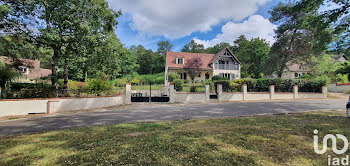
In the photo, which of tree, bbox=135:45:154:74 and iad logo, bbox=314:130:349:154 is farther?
tree, bbox=135:45:154:74

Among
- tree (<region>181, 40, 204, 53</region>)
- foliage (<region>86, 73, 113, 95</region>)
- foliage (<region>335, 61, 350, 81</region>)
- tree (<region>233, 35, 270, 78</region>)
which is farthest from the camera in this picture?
tree (<region>181, 40, 204, 53</region>)

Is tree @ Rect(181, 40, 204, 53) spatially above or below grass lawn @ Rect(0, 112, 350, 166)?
above

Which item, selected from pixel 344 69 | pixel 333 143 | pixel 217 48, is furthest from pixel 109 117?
pixel 217 48

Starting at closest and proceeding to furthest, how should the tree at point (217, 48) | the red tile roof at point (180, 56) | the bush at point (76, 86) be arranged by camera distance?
1. the bush at point (76, 86)
2. the red tile roof at point (180, 56)
3. the tree at point (217, 48)

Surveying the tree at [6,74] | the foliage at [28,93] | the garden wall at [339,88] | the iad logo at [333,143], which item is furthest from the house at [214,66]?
the iad logo at [333,143]

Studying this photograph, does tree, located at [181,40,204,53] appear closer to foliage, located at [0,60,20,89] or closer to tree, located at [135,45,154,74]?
tree, located at [135,45,154,74]

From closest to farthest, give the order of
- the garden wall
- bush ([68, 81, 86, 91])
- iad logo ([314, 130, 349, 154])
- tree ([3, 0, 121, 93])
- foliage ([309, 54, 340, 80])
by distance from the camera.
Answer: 1. iad logo ([314, 130, 349, 154])
2. tree ([3, 0, 121, 93])
3. bush ([68, 81, 86, 91])
4. foliage ([309, 54, 340, 80])
5. the garden wall

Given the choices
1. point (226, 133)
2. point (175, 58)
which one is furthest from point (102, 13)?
point (175, 58)

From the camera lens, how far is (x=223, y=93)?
15.6 meters

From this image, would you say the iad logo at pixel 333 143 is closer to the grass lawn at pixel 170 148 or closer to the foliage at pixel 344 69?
the grass lawn at pixel 170 148

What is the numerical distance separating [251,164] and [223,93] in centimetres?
1318

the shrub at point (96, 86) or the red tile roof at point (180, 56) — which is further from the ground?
the red tile roof at point (180, 56)

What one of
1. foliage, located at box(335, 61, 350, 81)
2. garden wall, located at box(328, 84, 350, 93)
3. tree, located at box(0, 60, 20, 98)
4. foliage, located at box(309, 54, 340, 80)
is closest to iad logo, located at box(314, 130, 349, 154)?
tree, located at box(0, 60, 20, 98)

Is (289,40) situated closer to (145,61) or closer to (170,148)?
(170,148)
